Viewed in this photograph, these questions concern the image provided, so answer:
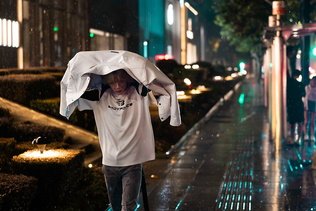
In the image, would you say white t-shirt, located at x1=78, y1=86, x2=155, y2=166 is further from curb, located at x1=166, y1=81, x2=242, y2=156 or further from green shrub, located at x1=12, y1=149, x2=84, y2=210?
curb, located at x1=166, y1=81, x2=242, y2=156

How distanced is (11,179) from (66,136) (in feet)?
21.2

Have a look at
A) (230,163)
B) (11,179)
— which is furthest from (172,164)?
(11,179)

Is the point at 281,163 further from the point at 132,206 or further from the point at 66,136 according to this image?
the point at 132,206

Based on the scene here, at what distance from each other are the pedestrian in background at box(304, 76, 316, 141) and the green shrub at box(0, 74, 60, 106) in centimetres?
601

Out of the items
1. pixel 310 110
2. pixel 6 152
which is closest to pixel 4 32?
pixel 310 110

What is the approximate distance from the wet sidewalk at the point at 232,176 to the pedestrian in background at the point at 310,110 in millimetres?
439

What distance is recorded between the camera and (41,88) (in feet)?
52.3

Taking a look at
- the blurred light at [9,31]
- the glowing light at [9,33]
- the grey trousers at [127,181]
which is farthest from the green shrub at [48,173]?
the blurred light at [9,31]

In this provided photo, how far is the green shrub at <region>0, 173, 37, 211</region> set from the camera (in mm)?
6805

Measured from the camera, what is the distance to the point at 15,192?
6957mm

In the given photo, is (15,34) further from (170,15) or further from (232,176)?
(170,15)

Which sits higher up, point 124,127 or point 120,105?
point 120,105

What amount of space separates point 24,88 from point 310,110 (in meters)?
6.32

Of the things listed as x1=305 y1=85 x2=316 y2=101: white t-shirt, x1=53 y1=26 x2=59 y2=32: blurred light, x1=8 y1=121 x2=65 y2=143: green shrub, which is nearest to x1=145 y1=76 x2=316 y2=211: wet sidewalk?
x1=305 y1=85 x2=316 y2=101: white t-shirt
